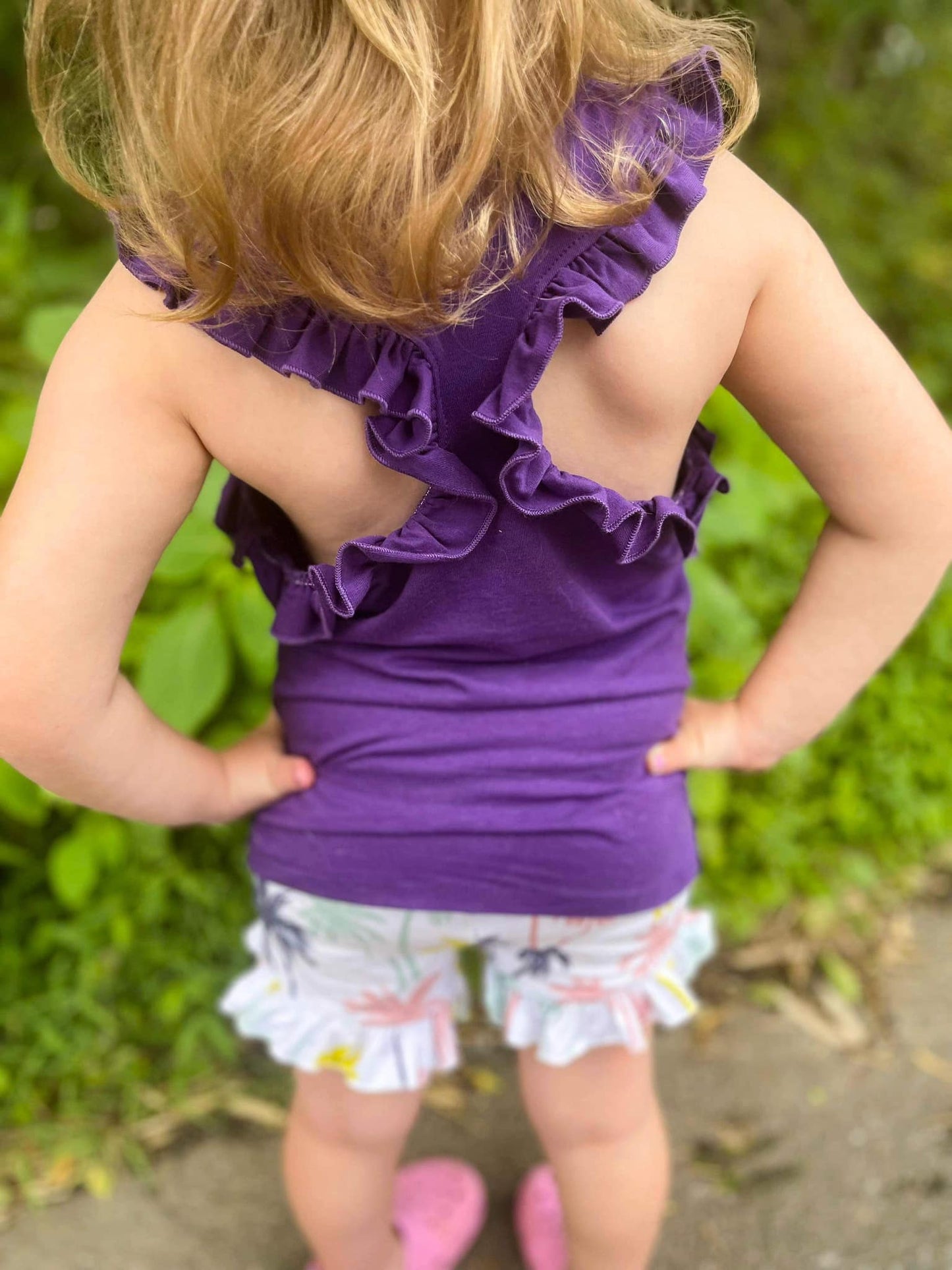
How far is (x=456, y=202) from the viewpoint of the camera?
2.47ft

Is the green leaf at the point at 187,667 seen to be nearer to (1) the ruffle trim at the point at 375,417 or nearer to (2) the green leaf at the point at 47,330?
(2) the green leaf at the point at 47,330

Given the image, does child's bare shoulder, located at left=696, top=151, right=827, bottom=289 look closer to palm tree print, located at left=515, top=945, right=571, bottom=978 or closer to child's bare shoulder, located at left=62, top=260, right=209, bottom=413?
child's bare shoulder, located at left=62, top=260, right=209, bottom=413

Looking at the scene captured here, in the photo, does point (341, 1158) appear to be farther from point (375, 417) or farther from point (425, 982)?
point (375, 417)

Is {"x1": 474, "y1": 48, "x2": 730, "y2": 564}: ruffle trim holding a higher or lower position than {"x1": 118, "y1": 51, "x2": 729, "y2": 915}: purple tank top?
higher

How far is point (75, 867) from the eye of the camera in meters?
1.75

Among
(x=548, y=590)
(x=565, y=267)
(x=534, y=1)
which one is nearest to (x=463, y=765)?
(x=548, y=590)

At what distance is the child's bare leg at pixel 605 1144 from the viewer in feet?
4.28

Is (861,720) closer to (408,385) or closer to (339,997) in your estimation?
(339,997)

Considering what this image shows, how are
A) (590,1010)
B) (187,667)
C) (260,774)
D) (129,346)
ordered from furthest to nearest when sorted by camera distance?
(187,667), (590,1010), (260,774), (129,346)

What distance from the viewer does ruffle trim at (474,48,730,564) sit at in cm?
81

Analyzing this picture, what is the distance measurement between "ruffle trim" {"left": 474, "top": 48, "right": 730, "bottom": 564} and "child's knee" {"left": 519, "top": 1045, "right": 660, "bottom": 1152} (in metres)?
0.71

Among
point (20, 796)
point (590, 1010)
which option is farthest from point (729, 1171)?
point (20, 796)

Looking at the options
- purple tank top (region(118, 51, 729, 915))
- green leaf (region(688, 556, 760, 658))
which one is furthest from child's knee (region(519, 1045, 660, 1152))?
green leaf (region(688, 556, 760, 658))

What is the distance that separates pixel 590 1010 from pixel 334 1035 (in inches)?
10.9
